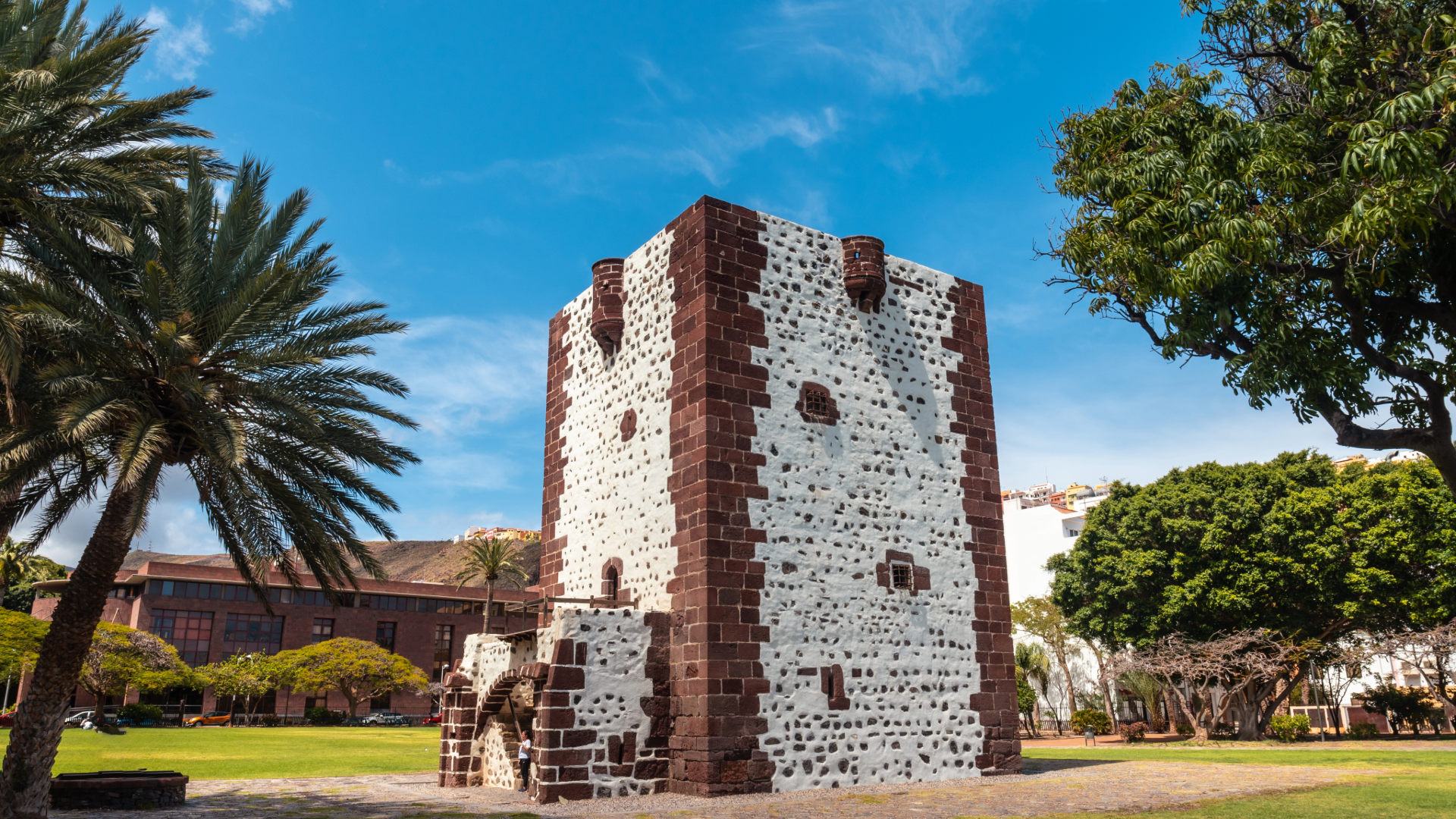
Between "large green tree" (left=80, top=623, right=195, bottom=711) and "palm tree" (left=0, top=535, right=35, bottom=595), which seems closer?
"palm tree" (left=0, top=535, right=35, bottom=595)

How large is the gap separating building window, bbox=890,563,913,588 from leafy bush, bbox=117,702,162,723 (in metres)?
53.0

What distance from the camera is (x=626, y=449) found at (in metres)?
16.7

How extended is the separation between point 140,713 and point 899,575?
53.8 metres

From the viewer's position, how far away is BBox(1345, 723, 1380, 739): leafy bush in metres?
32.9

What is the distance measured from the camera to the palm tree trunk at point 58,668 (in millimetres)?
10867

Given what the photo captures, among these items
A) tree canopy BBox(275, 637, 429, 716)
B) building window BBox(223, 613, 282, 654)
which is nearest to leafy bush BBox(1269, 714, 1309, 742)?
tree canopy BBox(275, 637, 429, 716)

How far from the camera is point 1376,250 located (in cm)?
852

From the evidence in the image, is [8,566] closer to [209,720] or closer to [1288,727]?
[209,720]

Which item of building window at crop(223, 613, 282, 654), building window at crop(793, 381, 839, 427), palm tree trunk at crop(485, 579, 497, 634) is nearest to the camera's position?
building window at crop(793, 381, 839, 427)

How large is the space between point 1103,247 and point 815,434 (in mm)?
6221

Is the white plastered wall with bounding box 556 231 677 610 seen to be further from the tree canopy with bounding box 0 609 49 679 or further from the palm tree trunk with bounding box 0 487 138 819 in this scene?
the tree canopy with bounding box 0 609 49 679

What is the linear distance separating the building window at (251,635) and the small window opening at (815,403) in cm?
5933

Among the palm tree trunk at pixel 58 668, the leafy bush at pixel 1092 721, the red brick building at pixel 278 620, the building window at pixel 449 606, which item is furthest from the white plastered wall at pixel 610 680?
the building window at pixel 449 606

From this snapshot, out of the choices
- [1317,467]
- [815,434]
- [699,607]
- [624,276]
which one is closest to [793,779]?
[699,607]
